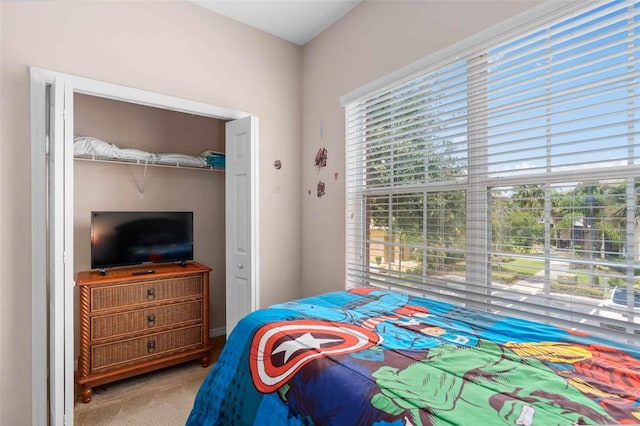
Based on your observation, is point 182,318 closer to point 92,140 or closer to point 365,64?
point 92,140

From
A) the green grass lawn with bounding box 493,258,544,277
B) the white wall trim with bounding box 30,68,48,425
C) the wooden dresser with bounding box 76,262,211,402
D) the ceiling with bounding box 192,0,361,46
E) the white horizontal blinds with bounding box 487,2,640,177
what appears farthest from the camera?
the ceiling with bounding box 192,0,361,46

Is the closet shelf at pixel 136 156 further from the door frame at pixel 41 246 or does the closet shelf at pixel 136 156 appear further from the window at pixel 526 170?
the window at pixel 526 170

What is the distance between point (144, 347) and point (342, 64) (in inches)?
111

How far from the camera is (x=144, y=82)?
2.30 metres

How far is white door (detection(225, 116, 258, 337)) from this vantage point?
2541 millimetres

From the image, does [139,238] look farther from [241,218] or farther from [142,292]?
[241,218]

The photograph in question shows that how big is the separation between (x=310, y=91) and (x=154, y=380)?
2838 millimetres

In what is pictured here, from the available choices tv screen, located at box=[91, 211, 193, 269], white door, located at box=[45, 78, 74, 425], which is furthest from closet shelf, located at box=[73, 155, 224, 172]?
white door, located at box=[45, 78, 74, 425]

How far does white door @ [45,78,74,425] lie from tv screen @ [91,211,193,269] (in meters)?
0.74

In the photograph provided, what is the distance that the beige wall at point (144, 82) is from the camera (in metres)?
1.87

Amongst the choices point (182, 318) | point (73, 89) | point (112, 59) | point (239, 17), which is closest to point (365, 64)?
point (239, 17)

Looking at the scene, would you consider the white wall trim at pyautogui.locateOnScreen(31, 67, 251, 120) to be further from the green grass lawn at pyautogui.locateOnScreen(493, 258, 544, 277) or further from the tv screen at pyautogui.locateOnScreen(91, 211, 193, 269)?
the green grass lawn at pyautogui.locateOnScreen(493, 258, 544, 277)

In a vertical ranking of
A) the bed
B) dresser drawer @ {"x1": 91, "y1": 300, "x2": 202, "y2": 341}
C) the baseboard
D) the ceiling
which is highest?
the ceiling

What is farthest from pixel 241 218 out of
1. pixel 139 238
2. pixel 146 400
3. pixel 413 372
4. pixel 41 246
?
pixel 413 372
